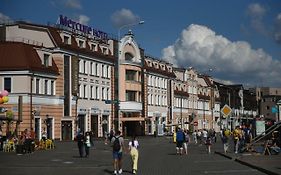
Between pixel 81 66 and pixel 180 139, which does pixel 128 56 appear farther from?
pixel 180 139

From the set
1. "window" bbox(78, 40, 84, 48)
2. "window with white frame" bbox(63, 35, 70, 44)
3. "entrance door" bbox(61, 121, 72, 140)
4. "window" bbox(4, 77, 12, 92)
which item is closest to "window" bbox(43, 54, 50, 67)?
"window with white frame" bbox(63, 35, 70, 44)

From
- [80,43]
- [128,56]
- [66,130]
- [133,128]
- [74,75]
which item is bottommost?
[133,128]

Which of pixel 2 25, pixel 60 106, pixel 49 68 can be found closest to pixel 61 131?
pixel 60 106

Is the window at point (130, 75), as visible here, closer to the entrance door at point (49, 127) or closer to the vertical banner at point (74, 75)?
the vertical banner at point (74, 75)

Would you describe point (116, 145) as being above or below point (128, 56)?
below

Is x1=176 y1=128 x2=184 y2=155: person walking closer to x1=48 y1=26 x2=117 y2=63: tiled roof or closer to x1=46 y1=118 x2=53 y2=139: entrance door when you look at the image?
x1=46 y1=118 x2=53 y2=139: entrance door

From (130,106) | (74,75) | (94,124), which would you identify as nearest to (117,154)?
(74,75)

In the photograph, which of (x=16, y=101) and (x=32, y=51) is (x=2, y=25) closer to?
(x=32, y=51)

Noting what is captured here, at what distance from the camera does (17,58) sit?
57469mm

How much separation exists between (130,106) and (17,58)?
87.1ft

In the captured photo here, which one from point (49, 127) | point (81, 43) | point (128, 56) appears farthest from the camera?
point (128, 56)

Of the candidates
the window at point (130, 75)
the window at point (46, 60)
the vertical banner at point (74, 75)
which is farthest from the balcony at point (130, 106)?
the window at point (46, 60)

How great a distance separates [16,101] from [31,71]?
3.64 meters

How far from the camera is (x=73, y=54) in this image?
2591 inches
